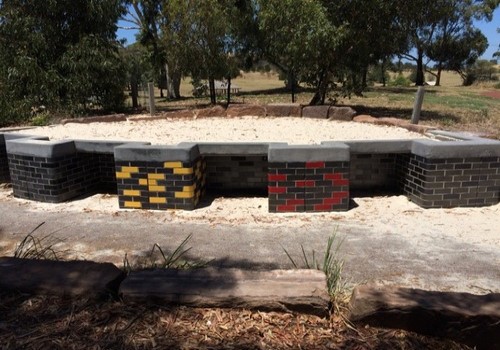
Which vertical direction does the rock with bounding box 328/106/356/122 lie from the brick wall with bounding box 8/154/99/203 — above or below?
above

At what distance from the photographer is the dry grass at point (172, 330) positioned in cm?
213

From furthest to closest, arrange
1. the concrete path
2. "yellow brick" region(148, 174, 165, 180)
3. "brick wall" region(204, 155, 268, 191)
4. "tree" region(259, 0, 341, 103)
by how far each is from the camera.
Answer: "tree" region(259, 0, 341, 103)
"brick wall" region(204, 155, 268, 191)
"yellow brick" region(148, 174, 165, 180)
the concrete path

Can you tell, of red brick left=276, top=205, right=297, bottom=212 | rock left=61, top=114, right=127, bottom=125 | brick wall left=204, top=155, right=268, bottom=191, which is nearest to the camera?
red brick left=276, top=205, right=297, bottom=212

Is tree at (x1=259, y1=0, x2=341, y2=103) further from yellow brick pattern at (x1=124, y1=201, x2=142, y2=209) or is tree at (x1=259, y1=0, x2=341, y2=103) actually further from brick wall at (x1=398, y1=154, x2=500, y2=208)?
yellow brick pattern at (x1=124, y1=201, x2=142, y2=209)

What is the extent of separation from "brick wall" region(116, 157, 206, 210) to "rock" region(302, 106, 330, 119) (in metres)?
5.43

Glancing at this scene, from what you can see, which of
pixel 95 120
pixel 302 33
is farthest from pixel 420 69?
pixel 95 120

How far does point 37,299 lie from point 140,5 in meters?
26.9

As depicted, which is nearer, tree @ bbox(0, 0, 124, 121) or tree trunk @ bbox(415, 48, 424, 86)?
tree @ bbox(0, 0, 124, 121)

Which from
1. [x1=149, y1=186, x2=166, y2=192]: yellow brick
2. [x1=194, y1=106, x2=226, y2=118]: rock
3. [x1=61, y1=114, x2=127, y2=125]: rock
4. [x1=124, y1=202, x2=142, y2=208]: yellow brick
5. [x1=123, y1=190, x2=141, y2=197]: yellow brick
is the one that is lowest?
[x1=124, y1=202, x2=142, y2=208]: yellow brick

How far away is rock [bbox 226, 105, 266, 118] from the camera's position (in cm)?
1086

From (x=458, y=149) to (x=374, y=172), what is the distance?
134 centimetres

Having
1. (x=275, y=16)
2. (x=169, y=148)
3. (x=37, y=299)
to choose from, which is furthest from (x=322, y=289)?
(x=275, y=16)

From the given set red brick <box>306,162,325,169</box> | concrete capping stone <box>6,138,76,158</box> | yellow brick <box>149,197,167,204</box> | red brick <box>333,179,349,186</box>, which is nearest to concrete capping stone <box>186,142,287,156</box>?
red brick <box>306,162,325,169</box>

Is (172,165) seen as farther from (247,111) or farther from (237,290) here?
(247,111)
